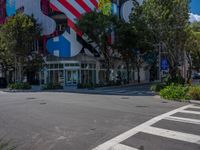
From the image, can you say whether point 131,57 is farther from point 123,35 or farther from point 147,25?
point 147,25

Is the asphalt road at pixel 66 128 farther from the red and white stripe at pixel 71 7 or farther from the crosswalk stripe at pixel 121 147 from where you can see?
the red and white stripe at pixel 71 7

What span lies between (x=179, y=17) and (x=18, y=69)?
24.2 m

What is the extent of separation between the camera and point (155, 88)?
103 ft

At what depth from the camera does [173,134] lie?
10.0 m

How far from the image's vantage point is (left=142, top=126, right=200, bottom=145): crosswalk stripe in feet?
30.6

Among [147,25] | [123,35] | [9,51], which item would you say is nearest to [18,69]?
[9,51]

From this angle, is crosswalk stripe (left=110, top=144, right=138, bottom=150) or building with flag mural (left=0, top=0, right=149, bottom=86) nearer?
crosswalk stripe (left=110, top=144, right=138, bottom=150)

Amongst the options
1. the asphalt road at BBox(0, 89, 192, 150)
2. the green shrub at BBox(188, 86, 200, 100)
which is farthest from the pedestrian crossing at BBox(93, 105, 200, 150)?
the green shrub at BBox(188, 86, 200, 100)

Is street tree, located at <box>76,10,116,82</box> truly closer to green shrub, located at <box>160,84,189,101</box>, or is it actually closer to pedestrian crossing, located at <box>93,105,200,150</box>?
green shrub, located at <box>160,84,189,101</box>

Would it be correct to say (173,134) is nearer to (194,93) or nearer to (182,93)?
(194,93)

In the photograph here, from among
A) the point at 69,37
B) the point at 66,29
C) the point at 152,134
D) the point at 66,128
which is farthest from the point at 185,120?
the point at 66,29

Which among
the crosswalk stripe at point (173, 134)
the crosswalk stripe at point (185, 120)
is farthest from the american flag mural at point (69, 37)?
the crosswalk stripe at point (173, 134)

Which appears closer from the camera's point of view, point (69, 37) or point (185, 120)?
point (185, 120)

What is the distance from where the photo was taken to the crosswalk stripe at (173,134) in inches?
368
